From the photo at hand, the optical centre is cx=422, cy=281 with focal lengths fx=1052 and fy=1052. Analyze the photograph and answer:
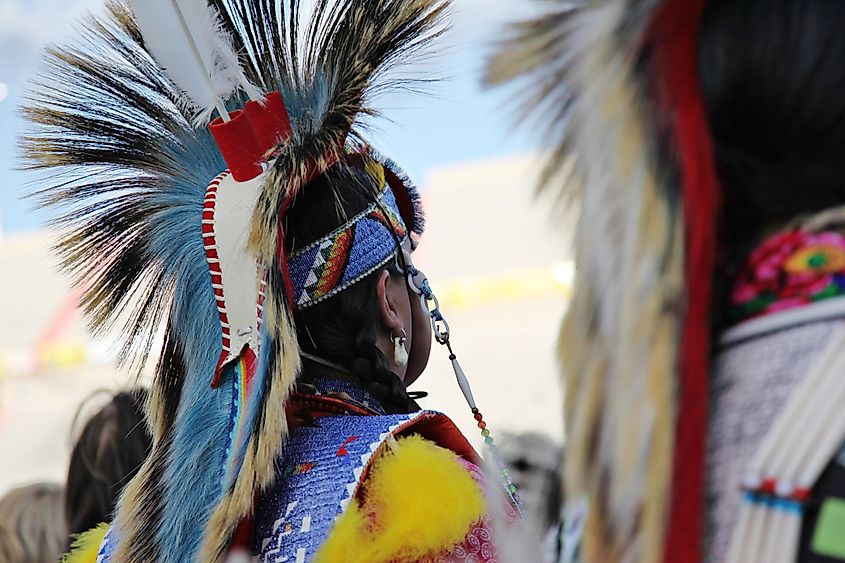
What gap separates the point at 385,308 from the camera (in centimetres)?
187

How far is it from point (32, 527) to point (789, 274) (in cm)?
258

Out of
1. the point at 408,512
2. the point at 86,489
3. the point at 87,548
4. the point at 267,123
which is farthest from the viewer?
the point at 86,489

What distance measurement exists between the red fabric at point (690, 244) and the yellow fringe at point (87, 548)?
1486 millimetres

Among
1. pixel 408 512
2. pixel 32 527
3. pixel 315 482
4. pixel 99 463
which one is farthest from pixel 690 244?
pixel 32 527

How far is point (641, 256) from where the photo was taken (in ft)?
2.53

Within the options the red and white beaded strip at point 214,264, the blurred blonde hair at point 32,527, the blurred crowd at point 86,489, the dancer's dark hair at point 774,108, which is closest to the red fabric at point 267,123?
the red and white beaded strip at point 214,264

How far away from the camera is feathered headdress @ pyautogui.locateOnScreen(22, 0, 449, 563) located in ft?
5.63

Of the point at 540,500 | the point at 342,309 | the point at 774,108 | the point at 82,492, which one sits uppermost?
the point at 774,108

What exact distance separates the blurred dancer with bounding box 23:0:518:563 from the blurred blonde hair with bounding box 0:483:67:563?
1.04m

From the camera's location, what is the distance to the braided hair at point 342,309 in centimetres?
183

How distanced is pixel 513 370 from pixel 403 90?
363 inches

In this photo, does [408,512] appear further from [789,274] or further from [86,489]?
[86,489]

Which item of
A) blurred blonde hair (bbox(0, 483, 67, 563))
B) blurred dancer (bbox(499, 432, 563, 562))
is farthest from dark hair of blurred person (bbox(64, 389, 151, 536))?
blurred dancer (bbox(499, 432, 563, 562))

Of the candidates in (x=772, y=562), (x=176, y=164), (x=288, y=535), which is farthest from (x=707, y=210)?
(x=176, y=164)
